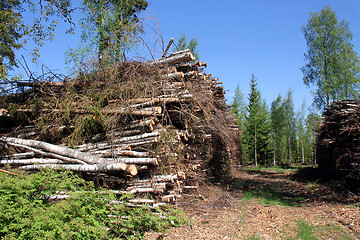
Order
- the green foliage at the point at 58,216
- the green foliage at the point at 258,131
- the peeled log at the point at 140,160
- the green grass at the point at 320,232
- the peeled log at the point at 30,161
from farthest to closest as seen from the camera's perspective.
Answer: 1. the green foliage at the point at 258,131
2. the peeled log at the point at 30,161
3. the peeled log at the point at 140,160
4. the green grass at the point at 320,232
5. the green foliage at the point at 58,216

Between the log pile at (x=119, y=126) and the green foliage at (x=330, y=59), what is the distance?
15.2 meters

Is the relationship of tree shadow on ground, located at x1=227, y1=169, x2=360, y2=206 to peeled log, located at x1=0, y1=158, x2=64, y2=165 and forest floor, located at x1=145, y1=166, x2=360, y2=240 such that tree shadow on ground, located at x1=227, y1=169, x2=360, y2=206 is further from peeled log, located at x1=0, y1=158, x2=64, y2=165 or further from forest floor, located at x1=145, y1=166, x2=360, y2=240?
peeled log, located at x1=0, y1=158, x2=64, y2=165

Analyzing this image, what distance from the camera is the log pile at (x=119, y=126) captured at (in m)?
5.98

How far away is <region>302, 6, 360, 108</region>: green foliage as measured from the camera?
18.9 metres

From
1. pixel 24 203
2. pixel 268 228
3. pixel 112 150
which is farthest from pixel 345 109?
pixel 24 203

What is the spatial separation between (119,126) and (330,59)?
19.8 meters

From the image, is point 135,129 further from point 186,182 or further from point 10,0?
point 10,0

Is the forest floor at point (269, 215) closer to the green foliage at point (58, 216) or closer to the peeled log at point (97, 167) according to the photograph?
the green foliage at point (58, 216)

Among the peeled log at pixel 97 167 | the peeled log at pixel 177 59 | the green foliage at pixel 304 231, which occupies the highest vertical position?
the peeled log at pixel 177 59

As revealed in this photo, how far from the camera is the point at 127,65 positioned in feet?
27.2

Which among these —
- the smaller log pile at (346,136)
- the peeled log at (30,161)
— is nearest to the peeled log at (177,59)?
the peeled log at (30,161)

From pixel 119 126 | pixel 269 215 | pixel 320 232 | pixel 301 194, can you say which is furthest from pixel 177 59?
pixel 301 194

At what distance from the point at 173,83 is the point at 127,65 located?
190 cm

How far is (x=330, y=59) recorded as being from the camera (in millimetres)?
19562
